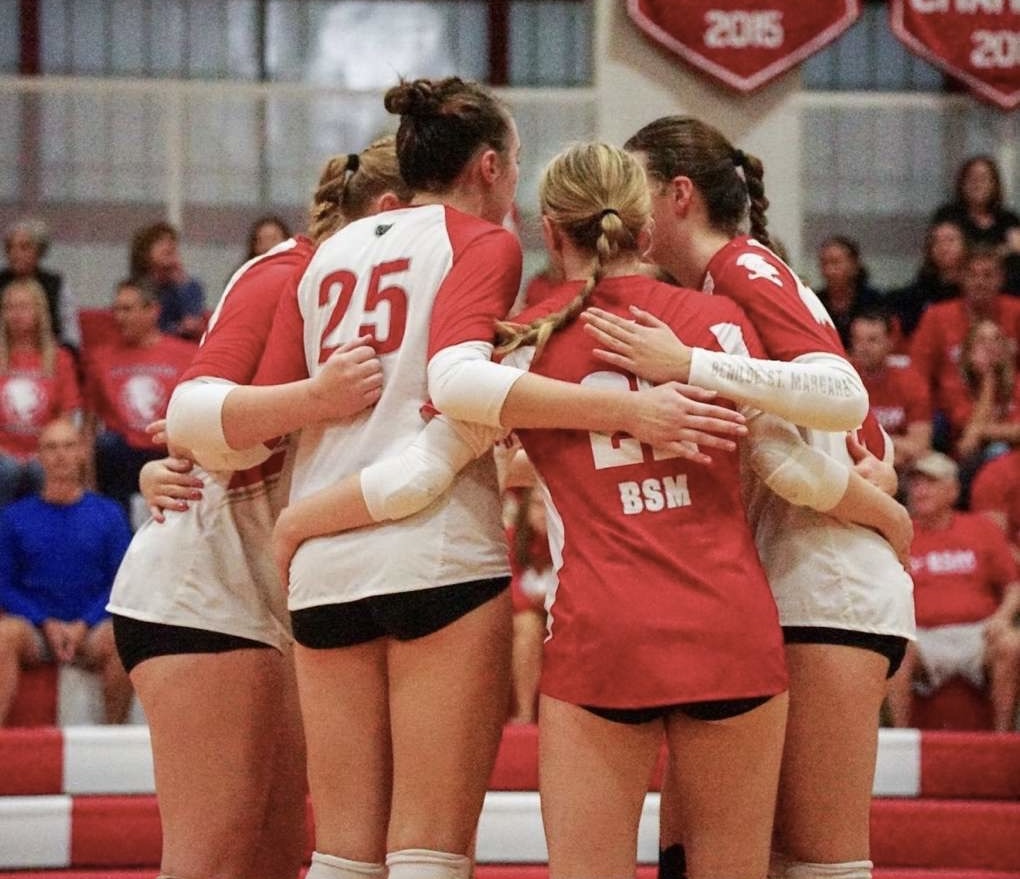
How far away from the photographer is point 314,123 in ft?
26.2

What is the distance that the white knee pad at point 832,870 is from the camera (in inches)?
101

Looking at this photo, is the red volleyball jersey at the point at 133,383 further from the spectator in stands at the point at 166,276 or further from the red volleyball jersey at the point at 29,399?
the spectator in stands at the point at 166,276

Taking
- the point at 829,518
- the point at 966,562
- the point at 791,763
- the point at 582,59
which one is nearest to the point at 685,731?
the point at 791,763

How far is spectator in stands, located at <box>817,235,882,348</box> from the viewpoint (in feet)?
23.2

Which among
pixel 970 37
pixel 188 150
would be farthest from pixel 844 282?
pixel 188 150

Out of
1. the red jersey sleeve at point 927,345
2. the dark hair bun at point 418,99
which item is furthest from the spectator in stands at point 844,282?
the dark hair bun at point 418,99

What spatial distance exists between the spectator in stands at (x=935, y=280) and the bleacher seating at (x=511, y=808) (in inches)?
113

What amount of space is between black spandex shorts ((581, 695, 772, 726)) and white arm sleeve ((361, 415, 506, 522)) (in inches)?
15.4

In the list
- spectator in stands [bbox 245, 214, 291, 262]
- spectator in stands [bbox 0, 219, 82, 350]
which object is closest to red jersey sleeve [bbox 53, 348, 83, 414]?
spectator in stands [bbox 0, 219, 82, 350]

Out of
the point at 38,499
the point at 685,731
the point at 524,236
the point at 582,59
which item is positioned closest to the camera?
the point at 685,731

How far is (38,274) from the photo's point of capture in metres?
6.98

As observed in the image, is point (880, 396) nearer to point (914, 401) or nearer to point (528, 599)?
point (914, 401)

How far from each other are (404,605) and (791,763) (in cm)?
67

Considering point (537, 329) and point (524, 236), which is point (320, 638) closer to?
Answer: point (537, 329)
